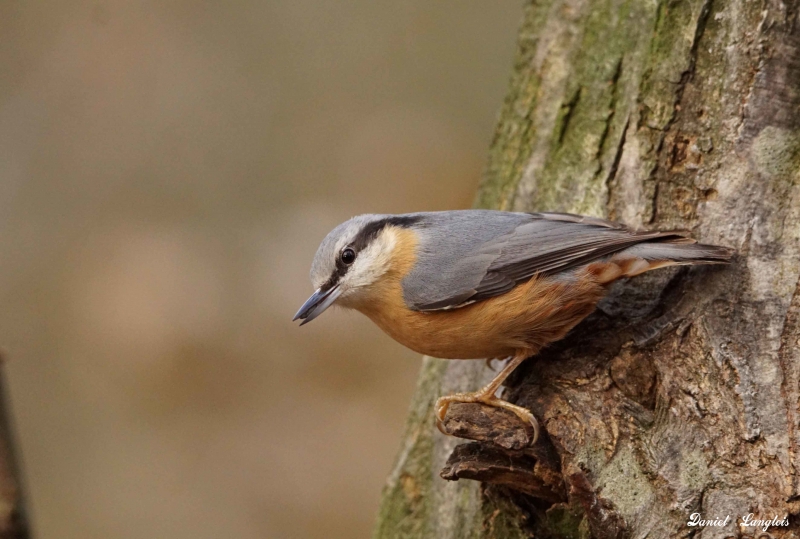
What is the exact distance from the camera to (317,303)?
2.82m

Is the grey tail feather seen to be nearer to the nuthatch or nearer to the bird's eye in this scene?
the nuthatch

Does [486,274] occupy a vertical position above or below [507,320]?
above

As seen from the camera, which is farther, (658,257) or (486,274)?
(486,274)

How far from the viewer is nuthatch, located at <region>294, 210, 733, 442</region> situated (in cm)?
259

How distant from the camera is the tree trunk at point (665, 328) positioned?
2170 mm

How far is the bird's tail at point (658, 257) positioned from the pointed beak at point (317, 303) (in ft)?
3.27

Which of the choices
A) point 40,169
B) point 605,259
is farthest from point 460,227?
point 40,169

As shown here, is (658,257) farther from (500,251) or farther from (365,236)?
(365,236)
